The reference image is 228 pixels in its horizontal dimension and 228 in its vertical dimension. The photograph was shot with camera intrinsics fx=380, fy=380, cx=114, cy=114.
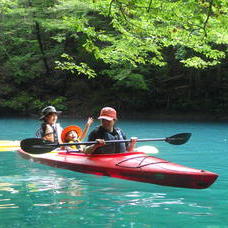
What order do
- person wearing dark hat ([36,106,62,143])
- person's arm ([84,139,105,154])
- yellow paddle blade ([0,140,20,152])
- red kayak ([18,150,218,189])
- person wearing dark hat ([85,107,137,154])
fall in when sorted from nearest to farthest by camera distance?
red kayak ([18,150,218,189]) → person's arm ([84,139,105,154]) → person wearing dark hat ([85,107,137,154]) → person wearing dark hat ([36,106,62,143]) → yellow paddle blade ([0,140,20,152])

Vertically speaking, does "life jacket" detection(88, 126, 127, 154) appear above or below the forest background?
below

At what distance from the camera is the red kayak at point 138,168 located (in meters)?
4.71

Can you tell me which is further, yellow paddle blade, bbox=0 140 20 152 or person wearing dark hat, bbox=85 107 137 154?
yellow paddle blade, bbox=0 140 20 152

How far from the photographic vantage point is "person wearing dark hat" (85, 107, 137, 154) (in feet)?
18.5

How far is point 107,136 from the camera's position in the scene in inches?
226

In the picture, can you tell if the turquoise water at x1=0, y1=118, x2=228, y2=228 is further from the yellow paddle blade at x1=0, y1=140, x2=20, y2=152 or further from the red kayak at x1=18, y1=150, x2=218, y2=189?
the yellow paddle blade at x1=0, y1=140, x2=20, y2=152

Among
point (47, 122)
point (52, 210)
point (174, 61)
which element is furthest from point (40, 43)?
point (52, 210)

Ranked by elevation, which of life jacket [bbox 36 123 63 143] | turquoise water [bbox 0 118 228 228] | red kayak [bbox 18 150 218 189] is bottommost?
turquoise water [bbox 0 118 228 228]

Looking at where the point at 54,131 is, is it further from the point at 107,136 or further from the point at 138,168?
the point at 138,168

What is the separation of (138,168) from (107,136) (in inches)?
31.4

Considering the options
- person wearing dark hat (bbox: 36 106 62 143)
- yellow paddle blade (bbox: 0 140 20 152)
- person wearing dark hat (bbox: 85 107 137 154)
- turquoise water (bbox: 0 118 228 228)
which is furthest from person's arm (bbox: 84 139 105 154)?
yellow paddle blade (bbox: 0 140 20 152)

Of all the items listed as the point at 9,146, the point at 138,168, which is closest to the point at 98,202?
the point at 138,168

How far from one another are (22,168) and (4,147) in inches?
68.9

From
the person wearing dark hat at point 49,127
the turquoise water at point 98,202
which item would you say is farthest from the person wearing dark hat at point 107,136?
the person wearing dark hat at point 49,127
